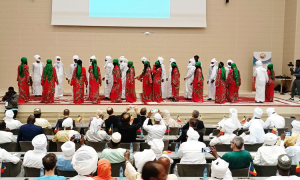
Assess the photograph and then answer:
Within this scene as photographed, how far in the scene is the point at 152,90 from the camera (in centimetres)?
1185

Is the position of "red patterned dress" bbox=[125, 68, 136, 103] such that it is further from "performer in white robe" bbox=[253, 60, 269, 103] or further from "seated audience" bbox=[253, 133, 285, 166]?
"seated audience" bbox=[253, 133, 285, 166]

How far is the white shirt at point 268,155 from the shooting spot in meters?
4.99

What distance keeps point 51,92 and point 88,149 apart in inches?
322

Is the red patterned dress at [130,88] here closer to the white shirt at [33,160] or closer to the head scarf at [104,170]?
the white shirt at [33,160]

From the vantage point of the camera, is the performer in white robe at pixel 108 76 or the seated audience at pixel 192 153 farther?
the performer in white robe at pixel 108 76

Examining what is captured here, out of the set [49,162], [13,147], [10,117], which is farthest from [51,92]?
[49,162]

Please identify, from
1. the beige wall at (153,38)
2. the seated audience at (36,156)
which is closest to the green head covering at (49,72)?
the beige wall at (153,38)

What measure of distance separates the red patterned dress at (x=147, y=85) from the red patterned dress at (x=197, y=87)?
4.75 ft

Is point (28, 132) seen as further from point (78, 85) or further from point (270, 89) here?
point (270, 89)

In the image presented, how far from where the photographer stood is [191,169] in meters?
4.61

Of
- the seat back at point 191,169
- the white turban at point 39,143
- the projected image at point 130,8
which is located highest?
the projected image at point 130,8

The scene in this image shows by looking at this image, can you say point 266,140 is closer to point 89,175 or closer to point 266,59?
point 89,175

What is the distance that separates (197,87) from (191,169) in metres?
7.52

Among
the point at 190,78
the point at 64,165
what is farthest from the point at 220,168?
the point at 190,78
